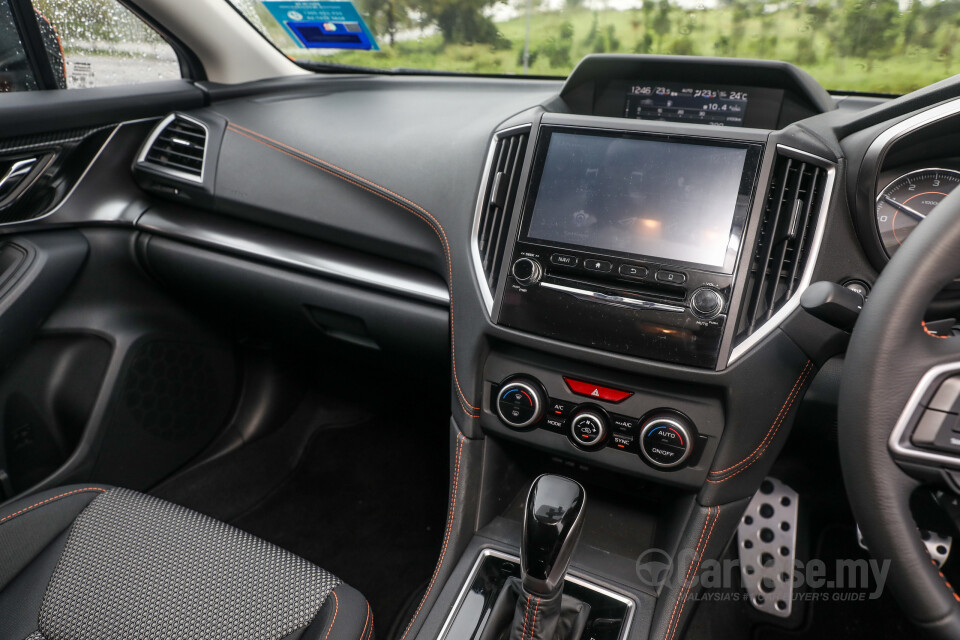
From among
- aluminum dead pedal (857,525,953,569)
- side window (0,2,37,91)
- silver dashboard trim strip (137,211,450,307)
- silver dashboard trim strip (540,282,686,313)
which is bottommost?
aluminum dead pedal (857,525,953,569)

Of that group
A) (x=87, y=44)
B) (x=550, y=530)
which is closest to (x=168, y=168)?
(x=87, y=44)

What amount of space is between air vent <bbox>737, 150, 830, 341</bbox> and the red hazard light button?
0.21 metres

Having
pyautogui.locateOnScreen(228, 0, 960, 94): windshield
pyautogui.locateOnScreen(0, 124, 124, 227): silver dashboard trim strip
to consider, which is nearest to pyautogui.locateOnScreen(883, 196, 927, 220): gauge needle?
pyautogui.locateOnScreen(228, 0, 960, 94): windshield

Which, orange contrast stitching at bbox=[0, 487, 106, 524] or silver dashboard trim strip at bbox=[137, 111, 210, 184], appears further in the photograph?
silver dashboard trim strip at bbox=[137, 111, 210, 184]

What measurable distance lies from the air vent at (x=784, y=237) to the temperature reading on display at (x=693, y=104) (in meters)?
0.28

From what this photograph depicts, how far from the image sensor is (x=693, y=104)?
1.30m

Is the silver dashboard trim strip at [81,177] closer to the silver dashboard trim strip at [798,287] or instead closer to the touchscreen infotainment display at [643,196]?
the touchscreen infotainment display at [643,196]

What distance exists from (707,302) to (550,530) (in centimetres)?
41

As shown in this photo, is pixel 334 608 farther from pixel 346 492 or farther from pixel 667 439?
pixel 346 492

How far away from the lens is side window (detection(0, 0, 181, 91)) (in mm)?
1612

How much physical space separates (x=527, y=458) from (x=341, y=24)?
127 cm

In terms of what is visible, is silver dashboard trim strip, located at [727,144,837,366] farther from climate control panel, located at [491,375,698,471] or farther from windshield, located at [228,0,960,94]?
windshield, located at [228,0,960,94]

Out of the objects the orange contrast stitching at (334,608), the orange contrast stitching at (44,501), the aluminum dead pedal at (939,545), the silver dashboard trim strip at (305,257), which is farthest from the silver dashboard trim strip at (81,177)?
the aluminum dead pedal at (939,545)

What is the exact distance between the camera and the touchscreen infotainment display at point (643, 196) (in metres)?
1.04
